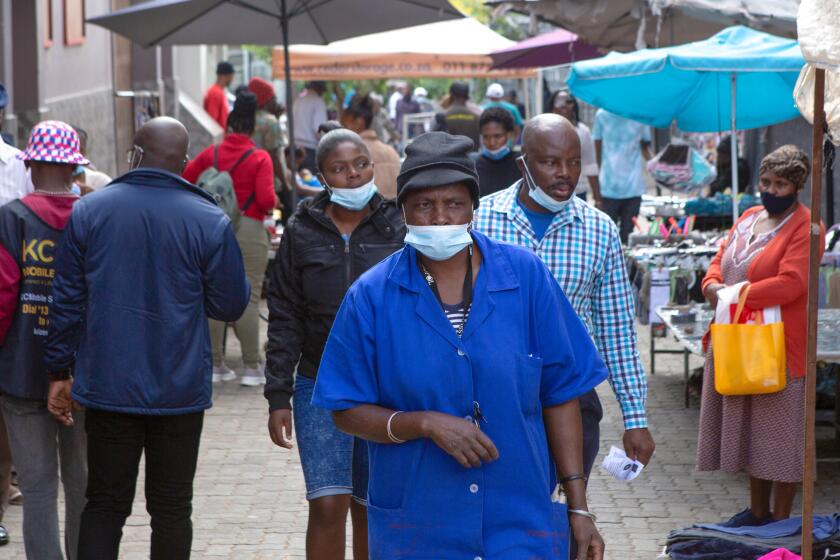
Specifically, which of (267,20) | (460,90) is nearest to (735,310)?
(267,20)

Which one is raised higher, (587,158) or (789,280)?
(587,158)

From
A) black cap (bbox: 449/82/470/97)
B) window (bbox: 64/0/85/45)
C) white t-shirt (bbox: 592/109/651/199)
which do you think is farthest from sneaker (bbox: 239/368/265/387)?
window (bbox: 64/0/85/45)

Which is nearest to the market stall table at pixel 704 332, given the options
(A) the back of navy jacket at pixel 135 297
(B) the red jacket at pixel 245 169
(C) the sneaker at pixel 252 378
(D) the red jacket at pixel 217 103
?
(B) the red jacket at pixel 245 169

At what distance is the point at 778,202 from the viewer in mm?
6797

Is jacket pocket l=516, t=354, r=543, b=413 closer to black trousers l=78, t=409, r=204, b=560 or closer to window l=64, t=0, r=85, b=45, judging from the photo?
black trousers l=78, t=409, r=204, b=560

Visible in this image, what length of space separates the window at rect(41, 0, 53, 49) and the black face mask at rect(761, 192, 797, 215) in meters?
9.68

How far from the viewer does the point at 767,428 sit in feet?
22.6

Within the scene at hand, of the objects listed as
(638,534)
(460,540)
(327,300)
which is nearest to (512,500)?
(460,540)

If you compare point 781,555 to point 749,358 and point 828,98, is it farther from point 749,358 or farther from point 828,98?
point 828,98

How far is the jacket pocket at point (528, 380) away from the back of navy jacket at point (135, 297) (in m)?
1.91

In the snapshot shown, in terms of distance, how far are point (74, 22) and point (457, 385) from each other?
14269mm

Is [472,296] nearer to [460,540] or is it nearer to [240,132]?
[460,540]

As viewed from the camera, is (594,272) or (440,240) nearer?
(440,240)

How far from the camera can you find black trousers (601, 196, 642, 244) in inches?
593
